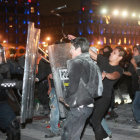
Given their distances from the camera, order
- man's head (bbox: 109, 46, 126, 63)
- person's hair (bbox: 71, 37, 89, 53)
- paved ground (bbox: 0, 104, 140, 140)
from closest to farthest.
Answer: person's hair (bbox: 71, 37, 89, 53) → man's head (bbox: 109, 46, 126, 63) → paved ground (bbox: 0, 104, 140, 140)

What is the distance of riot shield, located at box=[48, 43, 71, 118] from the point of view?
5918 mm

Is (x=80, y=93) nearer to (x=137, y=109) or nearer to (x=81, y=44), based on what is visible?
(x=81, y=44)

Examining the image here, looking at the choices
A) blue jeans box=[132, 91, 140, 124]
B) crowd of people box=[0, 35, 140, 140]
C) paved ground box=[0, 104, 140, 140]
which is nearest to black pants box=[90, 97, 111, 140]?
crowd of people box=[0, 35, 140, 140]

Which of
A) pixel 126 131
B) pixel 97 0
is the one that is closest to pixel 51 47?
pixel 126 131

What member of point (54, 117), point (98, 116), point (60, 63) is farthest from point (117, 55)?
point (54, 117)

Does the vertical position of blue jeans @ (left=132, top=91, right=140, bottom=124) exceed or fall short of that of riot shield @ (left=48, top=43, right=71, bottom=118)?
it falls short

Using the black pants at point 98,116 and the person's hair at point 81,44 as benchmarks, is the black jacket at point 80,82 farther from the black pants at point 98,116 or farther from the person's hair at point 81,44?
the black pants at point 98,116

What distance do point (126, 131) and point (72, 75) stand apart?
3662 mm

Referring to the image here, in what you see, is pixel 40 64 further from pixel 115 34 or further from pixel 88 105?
pixel 115 34

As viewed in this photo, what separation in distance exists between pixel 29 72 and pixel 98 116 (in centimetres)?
140

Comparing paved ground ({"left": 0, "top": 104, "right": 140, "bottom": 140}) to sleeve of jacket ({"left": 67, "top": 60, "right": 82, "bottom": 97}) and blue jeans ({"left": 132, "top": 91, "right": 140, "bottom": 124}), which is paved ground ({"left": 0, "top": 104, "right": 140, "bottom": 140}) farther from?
sleeve of jacket ({"left": 67, "top": 60, "right": 82, "bottom": 97})

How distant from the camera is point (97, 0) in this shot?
107 metres

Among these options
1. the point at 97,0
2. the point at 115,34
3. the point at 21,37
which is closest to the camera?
the point at 21,37

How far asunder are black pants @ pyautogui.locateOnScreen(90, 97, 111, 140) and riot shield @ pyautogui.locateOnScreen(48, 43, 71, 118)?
0.77 metres
